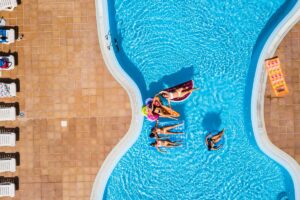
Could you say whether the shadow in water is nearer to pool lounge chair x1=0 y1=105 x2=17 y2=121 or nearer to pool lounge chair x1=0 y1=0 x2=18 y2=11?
pool lounge chair x1=0 y1=105 x2=17 y2=121

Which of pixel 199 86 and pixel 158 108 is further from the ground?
pixel 199 86

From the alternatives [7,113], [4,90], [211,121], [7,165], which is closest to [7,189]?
[7,165]

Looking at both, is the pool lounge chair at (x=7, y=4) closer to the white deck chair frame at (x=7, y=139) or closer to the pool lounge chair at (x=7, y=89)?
the pool lounge chair at (x=7, y=89)

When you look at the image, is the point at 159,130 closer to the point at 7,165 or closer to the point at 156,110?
the point at 156,110

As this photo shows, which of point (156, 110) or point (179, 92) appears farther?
point (179, 92)

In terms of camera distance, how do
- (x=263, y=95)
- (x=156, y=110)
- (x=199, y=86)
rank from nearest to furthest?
(x=156, y=110)
(x=263, y=95)
(x=199, y=86)

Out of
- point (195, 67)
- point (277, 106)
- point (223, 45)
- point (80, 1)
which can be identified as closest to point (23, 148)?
point (80, 1)
